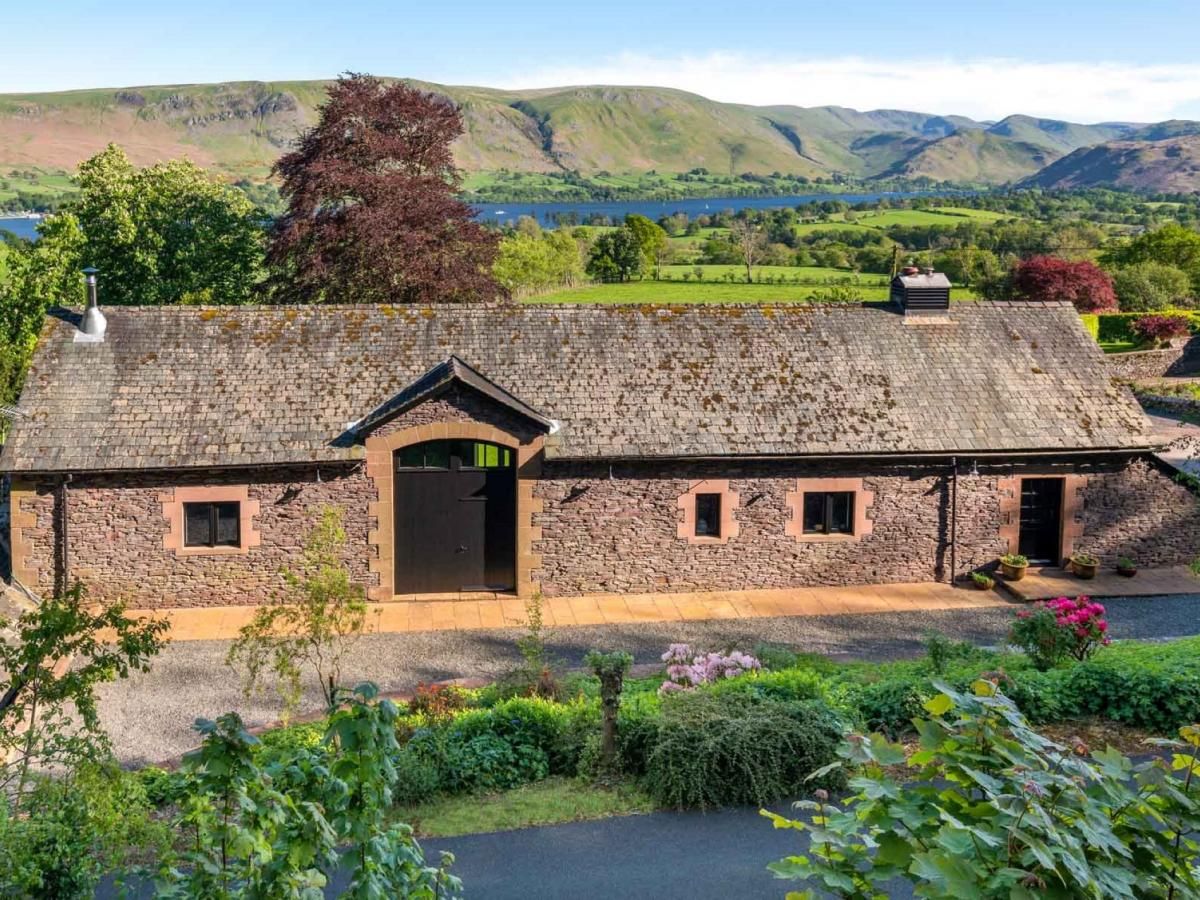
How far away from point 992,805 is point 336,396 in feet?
61.3

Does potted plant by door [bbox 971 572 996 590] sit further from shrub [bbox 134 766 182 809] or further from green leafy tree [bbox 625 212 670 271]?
green leafy tree [bbox 625 212 670 271]

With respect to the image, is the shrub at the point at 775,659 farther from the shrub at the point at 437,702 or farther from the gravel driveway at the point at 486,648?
the shrub at the point at 437,702

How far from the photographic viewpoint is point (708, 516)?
23.0 meters

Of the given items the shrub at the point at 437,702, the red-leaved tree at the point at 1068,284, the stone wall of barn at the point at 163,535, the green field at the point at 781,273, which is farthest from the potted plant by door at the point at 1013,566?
the green field at the point at 781,273

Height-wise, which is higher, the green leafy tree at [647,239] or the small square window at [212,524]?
the green leafy tree at [647,239]

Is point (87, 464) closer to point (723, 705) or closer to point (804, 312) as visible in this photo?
point (723, 705)

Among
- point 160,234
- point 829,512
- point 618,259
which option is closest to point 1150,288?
point 618,259

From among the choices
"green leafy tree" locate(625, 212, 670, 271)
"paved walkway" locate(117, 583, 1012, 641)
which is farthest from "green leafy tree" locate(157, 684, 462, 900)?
"green leafy tree" locate(625, 212, 670, 271)

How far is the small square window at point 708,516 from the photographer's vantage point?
74.9ft

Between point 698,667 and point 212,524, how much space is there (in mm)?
10668

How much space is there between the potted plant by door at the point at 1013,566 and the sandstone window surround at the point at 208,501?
14844 mm

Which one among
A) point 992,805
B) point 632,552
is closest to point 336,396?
point 632,552

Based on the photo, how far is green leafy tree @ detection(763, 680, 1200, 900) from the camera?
5.07 m

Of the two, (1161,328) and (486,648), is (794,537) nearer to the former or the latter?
(486,648)
